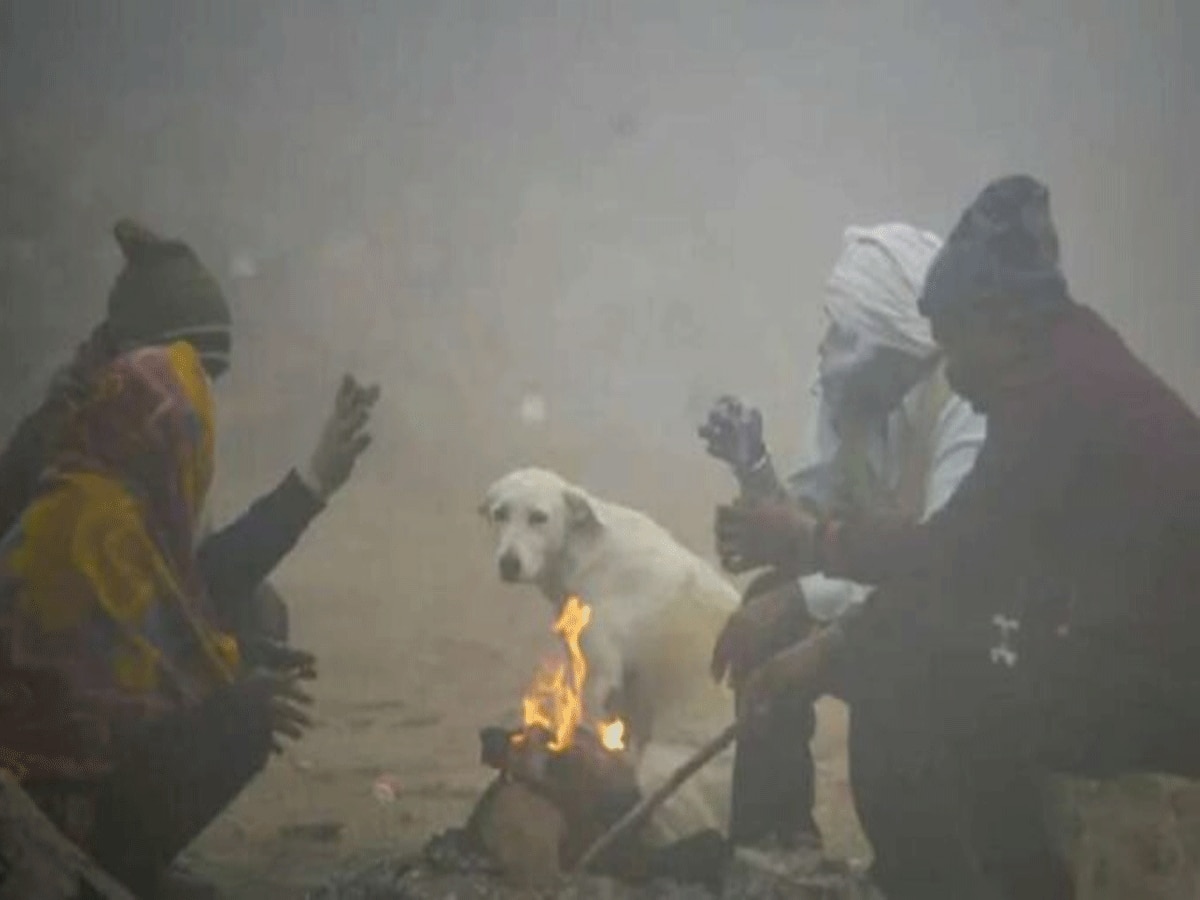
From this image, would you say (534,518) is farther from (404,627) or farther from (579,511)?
(404,627)

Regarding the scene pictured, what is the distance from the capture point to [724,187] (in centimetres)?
558

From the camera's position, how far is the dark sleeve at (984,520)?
4.87 meters

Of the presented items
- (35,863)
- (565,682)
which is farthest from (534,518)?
(35,863)

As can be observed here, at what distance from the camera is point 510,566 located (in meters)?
5.24

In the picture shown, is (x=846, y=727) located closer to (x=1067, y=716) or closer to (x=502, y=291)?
(x=1067, y=716)

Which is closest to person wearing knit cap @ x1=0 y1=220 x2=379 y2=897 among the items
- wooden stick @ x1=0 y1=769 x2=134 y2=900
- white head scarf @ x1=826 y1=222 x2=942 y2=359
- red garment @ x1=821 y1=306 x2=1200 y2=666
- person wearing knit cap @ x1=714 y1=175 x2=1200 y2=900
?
wooden stick @ x1=0 y1=769 x2=134 y2=900

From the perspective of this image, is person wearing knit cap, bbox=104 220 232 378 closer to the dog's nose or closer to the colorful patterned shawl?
the colorful patterned shawl

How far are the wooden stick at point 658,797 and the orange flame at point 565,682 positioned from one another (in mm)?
218

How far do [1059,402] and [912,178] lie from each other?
0.89m

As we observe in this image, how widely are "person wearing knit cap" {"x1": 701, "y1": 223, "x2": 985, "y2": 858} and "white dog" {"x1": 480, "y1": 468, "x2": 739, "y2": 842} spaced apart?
3.9 inches

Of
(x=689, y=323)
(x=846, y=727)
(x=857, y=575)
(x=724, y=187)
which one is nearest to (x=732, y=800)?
(x=846, y=727)

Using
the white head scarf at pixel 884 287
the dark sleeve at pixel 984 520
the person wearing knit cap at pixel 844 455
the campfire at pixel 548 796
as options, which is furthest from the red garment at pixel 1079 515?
the campfire at pixel 548 796

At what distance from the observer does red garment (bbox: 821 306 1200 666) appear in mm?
4824

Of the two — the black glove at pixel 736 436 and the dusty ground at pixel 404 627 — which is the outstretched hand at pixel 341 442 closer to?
the dusty ground at pixel 404 627
